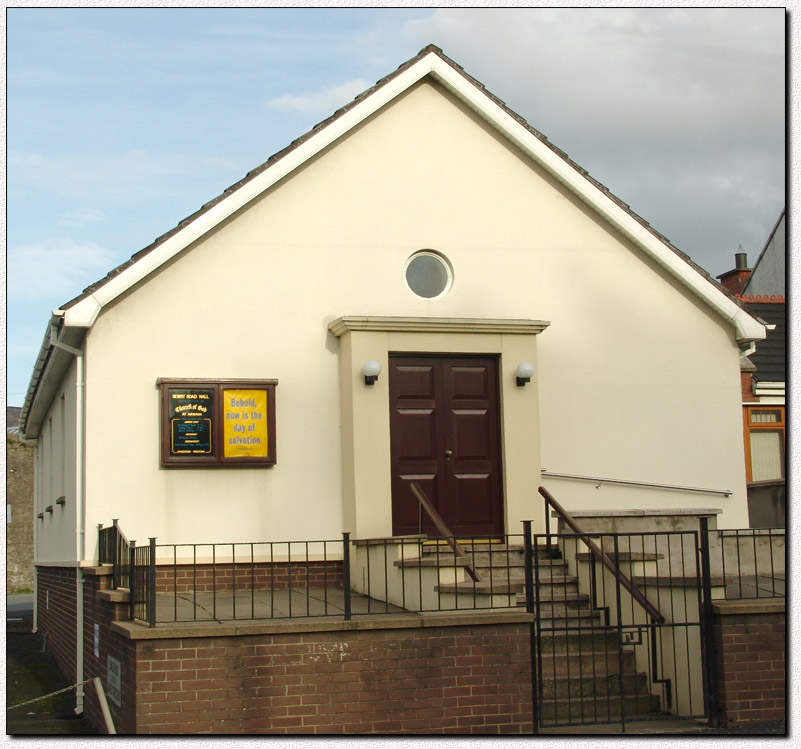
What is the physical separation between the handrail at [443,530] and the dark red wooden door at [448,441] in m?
0.24

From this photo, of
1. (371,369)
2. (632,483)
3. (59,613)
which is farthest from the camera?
(59,613)

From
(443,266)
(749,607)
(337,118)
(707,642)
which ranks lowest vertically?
(707,642)

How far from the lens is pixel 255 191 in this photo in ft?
41.5

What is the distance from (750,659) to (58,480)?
10474 mm

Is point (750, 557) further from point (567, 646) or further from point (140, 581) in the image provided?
point (140, 581)

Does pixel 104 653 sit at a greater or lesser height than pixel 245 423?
lesser

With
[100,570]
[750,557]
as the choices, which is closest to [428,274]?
[750,557]

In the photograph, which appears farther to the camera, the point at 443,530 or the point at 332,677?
the point at 443,530

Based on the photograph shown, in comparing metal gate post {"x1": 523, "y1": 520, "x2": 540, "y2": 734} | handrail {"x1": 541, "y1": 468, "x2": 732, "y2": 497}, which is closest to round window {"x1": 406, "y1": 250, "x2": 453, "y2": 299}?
handrail {"x1": 541, "y1": 468, "x2": 732, "y2": 497}

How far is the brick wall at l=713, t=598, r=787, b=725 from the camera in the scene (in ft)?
32.1

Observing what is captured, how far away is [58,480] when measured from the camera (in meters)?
16.2

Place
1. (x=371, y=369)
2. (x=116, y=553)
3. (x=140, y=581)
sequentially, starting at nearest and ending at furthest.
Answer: (x=140, y=581)
(x=116, y=553)
(x=371, y=369)

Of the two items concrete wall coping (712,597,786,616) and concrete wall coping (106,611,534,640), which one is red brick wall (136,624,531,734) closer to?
concrete wall coping (106,611,534,640)

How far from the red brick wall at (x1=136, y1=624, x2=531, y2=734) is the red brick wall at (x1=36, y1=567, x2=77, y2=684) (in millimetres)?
4756
